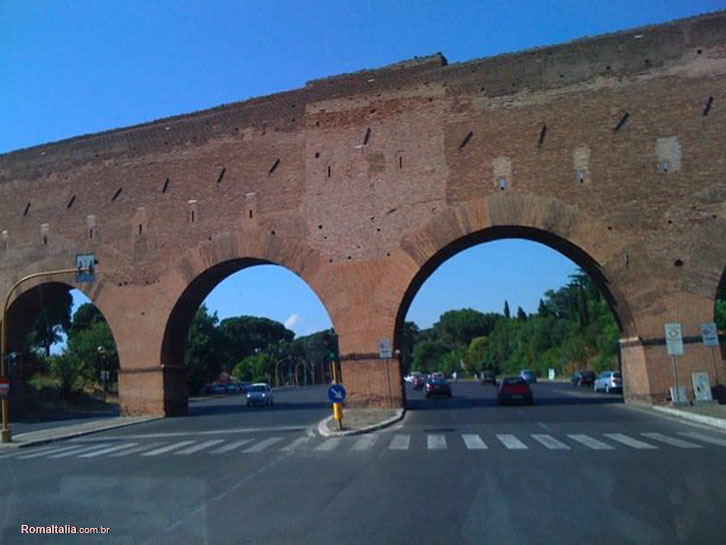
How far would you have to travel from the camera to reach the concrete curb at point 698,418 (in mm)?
17845

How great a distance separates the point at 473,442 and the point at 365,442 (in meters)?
2.65

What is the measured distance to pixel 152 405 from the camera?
3097 centimetres

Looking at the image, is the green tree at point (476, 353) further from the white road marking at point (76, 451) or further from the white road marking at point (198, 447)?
the white road marking at point (76, 451)

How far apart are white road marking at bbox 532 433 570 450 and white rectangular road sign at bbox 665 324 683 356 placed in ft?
24.6

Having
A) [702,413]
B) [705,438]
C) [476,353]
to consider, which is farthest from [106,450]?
[476,353]

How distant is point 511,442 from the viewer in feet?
51.0

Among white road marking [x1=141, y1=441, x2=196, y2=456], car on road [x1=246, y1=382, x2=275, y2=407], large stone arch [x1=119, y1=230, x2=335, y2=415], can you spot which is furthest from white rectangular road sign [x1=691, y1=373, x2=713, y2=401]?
car on road [x1=246, y1=382, x2=275, y2=407]

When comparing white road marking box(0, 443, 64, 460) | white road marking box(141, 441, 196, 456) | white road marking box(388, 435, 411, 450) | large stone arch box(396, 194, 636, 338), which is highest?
large stone arch box(396, 194, 636, 338)

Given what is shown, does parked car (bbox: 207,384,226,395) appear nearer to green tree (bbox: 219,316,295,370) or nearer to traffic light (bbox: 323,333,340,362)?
green tree (bbox: 219,316,295,370)

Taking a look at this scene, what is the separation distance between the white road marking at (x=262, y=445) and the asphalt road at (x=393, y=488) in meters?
0.06

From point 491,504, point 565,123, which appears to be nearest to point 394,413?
point 565,123

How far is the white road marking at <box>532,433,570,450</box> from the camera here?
14311 mm

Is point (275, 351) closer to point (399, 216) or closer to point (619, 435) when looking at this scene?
point (399, 216)

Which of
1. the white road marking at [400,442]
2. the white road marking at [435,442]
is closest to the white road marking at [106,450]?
the white road marking at [400,442]
